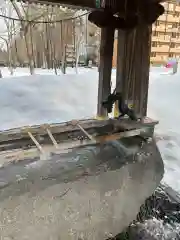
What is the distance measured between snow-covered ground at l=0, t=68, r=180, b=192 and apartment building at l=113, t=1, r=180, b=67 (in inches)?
24.6

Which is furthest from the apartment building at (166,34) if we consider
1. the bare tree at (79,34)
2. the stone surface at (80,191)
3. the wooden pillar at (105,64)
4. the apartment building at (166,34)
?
the stone surface at (80,191)

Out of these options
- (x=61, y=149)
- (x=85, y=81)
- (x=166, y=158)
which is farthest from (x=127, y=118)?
(x=85, y=81)

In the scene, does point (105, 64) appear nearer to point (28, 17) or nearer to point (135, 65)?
point (135, 65)

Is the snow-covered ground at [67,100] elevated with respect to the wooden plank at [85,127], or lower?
lower

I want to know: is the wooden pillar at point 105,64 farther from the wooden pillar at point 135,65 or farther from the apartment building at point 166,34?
the apartment building at point 166,34

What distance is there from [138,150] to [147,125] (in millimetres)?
195

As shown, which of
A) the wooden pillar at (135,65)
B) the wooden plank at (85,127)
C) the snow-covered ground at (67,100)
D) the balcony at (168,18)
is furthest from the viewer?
the balcony at (168,18)

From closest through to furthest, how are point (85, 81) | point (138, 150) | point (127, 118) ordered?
point (138, 150) → point (127, 118) → point (85, 81)

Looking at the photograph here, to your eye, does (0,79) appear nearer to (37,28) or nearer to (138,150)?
(37,28)

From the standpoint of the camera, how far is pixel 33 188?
142 centimetres

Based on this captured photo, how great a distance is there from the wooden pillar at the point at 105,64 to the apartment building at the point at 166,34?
4765mm

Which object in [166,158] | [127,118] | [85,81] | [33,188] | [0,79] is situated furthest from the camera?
[85,81]

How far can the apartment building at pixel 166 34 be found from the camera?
6.41 metres

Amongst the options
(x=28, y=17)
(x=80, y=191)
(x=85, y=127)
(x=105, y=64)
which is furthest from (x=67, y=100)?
(x=80, y=191)
